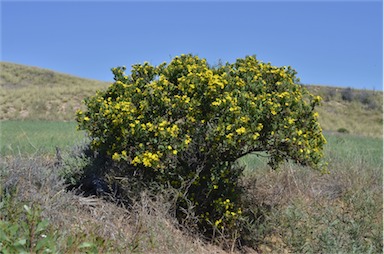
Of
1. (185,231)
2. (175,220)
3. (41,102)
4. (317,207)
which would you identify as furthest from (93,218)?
(41,102)

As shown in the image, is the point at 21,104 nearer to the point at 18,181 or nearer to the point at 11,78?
the point at 11,78

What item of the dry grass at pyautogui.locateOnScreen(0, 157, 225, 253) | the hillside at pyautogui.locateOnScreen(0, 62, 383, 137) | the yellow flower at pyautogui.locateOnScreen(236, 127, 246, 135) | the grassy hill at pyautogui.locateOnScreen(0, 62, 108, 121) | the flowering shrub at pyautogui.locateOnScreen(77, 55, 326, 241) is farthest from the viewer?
the hillside at pyautogui.locateOnScreen(0, 62, 383, 137)

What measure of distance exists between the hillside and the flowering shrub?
61.5 feet

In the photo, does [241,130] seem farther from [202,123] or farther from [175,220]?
[175,220]

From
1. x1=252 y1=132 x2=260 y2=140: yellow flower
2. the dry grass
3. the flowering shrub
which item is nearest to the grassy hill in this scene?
the flowering shrub

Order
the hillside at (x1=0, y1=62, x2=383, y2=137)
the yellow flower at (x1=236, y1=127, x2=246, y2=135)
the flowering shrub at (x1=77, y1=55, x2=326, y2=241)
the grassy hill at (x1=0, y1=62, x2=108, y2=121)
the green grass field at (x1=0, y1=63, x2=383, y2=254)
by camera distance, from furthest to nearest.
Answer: the hillside at (x1=0, y1=62, x2=383, y2=137) < the grassy hill at (x1=0, y1=62, x2=108, y2=121) < the flowering shrub at (x1=77, y1=55, x2=326, y2=241) < the yellow flower at (x1=236, y1=127, x2=246, y2=135) < the green grass field at (x1=0, y1=63, x2=383, y2=254)

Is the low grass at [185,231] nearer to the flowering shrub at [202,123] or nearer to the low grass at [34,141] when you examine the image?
the low grass at [34,141]

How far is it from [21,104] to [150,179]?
26.5 m

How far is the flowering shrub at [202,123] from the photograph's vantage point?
6133 millimetres

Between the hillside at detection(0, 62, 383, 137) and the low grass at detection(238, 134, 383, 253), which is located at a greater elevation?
the hillside at detection(0, 62, 383, 137)

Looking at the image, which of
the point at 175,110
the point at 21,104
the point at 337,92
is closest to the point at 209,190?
the point at 175,110

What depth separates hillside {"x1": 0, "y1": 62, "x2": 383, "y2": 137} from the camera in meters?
30.4

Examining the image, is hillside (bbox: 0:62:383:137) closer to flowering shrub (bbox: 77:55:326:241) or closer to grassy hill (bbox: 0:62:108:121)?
grassy hill (bbox: 0:62:108:121)

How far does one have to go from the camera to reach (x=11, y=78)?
154 feet
